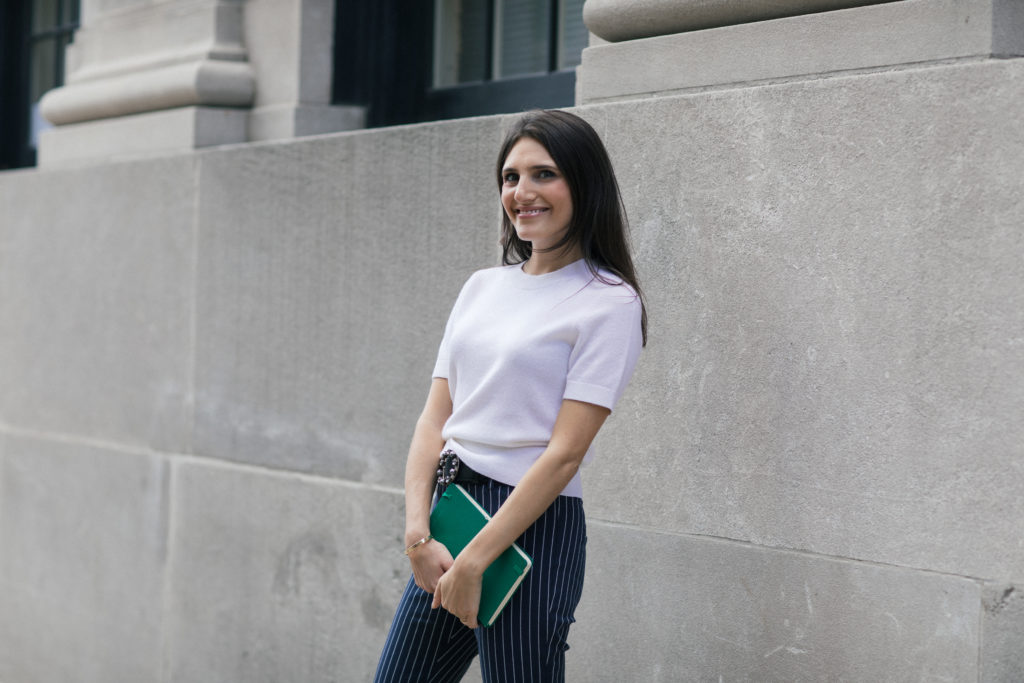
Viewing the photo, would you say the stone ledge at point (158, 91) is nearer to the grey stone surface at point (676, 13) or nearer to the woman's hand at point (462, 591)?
the grey stone surface at point (676, 13)

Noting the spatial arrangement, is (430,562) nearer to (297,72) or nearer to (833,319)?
(833,319)

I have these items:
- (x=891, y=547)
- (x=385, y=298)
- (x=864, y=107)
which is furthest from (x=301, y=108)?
(x=891, y=547)

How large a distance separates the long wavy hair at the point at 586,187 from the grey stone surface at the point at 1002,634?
98 cm

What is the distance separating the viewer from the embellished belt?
3000 millimetres

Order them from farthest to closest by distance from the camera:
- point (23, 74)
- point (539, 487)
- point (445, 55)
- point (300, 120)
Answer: point (23, 74) < point (445, 55) < point (300, 120) < point (539, 487)

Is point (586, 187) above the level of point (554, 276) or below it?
above

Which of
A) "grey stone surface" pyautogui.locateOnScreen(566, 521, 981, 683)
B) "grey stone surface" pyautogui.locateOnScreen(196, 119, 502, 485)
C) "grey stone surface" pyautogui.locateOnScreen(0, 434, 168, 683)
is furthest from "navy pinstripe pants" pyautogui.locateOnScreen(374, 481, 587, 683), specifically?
"grey stone surface" pyautogui.locateOnScreen(0, 434, 168, 683)

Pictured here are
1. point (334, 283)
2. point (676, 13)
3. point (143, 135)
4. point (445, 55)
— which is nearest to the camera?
point (676, 13)

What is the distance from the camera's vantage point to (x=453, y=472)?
3.03 m

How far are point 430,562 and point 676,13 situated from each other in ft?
5.87

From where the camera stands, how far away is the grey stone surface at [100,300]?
5.71 meters

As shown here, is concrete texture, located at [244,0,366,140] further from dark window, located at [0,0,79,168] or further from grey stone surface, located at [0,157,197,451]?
dark window, located at [0,0,79,168]

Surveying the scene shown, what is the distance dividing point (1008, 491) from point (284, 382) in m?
2.93

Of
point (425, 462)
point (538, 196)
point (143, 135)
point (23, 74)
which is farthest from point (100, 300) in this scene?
point (538, 196)
